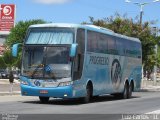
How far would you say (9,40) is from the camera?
7975 centimetres

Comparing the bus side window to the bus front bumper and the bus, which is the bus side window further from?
the bus front bumper

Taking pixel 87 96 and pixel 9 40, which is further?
pixel 9 40

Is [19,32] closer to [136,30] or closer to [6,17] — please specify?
[6,17]

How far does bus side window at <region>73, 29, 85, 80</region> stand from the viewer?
2330cm

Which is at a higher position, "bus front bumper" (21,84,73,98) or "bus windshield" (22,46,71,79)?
"bus windshield" (22,46,71,79)

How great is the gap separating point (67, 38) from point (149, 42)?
84.2 ft

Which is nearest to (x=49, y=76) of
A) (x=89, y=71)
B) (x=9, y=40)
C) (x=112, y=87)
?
(x=89, y=71)

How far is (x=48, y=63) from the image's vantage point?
75.4ft

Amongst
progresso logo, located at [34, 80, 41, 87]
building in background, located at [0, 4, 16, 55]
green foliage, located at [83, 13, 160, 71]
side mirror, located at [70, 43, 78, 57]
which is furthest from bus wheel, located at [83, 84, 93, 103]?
building in background, located at [0, 4, 16, 55]

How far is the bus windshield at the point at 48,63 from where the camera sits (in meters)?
22.9

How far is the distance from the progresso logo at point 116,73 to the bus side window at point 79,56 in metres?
5.01

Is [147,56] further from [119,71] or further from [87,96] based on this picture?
[87,96]

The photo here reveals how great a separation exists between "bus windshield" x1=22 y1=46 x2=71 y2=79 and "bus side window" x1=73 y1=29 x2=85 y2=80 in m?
0.48

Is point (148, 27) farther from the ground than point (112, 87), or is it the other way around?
point (148, 27)
